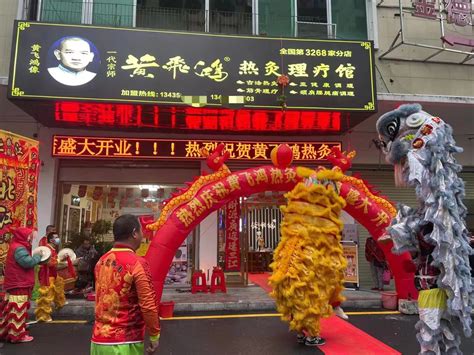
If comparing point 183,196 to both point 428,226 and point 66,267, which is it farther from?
point 428,226

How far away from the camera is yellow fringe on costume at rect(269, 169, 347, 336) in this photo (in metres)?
5.05

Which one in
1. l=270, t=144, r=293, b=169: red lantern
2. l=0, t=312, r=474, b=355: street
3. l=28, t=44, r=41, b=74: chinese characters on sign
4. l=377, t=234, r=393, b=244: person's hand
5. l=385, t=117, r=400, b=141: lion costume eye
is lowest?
l=0, t=312, r=474, b=355: street

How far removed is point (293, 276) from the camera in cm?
504

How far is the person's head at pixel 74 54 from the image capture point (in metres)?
8.20

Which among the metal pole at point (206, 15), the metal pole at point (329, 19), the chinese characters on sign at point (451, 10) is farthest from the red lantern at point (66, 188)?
the chinese characters on sign at point (451, 10)

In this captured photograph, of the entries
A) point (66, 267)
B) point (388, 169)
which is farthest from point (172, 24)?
point (388, 169)

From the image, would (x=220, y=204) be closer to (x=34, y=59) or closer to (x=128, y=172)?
(x=128, y=172)

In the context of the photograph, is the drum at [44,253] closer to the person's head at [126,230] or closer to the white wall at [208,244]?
the person's head at [126,230]

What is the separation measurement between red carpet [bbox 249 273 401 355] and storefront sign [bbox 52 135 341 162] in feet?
14.7

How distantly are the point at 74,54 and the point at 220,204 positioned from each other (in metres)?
4.40

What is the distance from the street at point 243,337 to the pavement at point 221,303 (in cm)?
56

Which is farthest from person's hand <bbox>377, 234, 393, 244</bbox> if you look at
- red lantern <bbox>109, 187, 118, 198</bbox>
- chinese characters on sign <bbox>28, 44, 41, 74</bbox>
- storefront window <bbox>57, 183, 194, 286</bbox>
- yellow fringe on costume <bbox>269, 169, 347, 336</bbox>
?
red lantern <bbox>109, 187, 118, 198</bbox>

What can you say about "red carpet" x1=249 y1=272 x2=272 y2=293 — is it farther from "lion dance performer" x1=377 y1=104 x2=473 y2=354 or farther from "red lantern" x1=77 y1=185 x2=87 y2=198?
"lion dance performer" x1=377 y1=104 x2=473 y2=354

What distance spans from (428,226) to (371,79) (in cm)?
612
